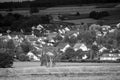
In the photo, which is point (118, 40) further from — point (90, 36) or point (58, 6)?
point (58, 6)

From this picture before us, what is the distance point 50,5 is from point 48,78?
2111 centimetres

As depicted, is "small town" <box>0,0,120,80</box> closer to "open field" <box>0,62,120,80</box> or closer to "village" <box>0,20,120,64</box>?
"village" <box>0,20,120,64</box>

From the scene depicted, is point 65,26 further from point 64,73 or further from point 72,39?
point 64,73

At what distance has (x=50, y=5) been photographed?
2598 centimetres

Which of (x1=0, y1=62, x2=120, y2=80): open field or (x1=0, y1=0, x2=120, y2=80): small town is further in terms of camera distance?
(x1=0, y1=0, x2=120, y2=80): small town

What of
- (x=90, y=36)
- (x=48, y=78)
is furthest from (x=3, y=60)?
(x=90, y=36)

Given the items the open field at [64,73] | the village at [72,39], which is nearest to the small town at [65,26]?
the village at [72,39]

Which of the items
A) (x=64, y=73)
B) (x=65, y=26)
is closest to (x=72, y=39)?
(x=65, y=26)

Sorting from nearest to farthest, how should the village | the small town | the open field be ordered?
the open field
the small town
the village

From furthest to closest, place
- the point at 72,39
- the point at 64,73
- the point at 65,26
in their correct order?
the point at 72,39
the point at 65,26
the point at 64,73

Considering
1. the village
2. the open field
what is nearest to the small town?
the village

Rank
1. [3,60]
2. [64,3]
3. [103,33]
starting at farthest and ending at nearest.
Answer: [103,33]
[64,3]
[3,60]

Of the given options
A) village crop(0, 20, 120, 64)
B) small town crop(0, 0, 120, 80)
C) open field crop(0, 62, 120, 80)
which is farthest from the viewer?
village crop(0, 20, 120, 64)

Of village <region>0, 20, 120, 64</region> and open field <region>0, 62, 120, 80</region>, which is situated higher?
open field <region>0, 62, 120, 80</region>
